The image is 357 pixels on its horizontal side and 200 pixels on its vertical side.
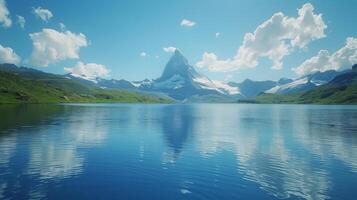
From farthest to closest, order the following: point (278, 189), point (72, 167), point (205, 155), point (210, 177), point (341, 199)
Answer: point (205, 155), point (72, 167), point (210, 177), point (278, 189), point (341, 199)

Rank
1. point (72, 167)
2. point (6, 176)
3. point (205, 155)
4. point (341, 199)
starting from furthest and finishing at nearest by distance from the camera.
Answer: point (205, 155) → point (72, 167) → point (6, 176) → point (341, 199)

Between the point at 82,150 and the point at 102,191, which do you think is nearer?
the point at 102,191

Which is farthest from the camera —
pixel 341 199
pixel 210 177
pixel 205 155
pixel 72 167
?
pixel 205 155

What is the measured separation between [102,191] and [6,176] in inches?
531

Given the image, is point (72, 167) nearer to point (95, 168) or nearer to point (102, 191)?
point (95, 168)

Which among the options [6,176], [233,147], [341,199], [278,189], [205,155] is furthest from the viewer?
[233,147]

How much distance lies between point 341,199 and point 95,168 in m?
31.6

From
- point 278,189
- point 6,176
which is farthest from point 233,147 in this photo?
point 6,176

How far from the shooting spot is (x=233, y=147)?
65625 mm

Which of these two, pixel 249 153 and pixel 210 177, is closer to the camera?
pixel 210 177

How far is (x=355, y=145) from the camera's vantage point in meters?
69.4

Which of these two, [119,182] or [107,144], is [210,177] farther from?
[107,144]

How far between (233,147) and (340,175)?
25.0 metres

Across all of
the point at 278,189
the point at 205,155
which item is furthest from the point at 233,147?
the point at 278,189
